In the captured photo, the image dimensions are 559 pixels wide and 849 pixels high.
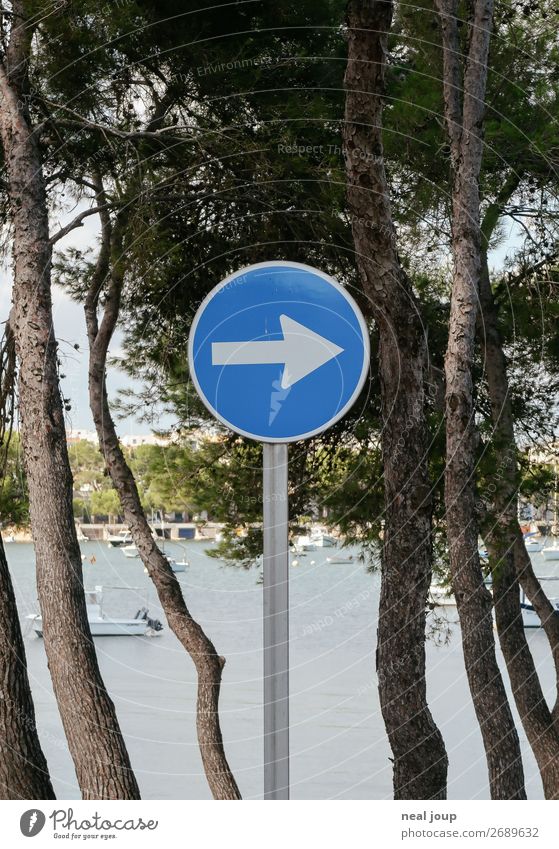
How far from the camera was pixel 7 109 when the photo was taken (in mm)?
7414

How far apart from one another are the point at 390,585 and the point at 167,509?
3.81m

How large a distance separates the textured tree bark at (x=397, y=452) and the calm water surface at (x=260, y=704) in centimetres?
1396

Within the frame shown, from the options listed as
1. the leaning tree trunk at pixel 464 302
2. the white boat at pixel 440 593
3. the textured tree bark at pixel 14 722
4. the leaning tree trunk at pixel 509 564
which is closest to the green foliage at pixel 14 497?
the textured tree bark at pixel 14 722

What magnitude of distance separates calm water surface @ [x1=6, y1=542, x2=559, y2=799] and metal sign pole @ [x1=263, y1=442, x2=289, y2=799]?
1804cm

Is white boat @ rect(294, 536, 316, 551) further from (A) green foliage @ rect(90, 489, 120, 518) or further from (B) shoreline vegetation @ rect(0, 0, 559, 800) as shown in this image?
(A) green foliage @ rect(90, 489, 120, 518)

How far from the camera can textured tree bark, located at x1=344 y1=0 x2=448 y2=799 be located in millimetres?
7797

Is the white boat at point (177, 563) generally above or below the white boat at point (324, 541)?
below

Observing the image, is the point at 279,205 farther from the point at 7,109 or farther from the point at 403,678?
the point at 403,678

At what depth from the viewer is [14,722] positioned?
7352 mm

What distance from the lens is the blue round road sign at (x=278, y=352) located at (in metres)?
3.80

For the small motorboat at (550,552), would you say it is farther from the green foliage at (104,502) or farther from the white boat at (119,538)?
the white boat at (119,538)

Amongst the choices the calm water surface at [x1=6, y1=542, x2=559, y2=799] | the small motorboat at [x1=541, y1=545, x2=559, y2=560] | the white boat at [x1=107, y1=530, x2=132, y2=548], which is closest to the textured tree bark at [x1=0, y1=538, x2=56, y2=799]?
the small motorboat at [x1=541, y1=545, x2=559, y2=560]

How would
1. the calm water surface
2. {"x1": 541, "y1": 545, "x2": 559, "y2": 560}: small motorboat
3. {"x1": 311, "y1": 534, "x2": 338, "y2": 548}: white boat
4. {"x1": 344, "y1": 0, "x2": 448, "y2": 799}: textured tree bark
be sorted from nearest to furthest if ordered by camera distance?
{"x1": 344, "y1": 0, "x2": 448, "y2": 799}: textured tree bark < {"x1": 541, "y1": 545, "x2": 559, "y2": 560}: small motorboat < {"x1": 311, "y1": 534, "x2": 338, "y2": 548}: white boat < the calm water surface
